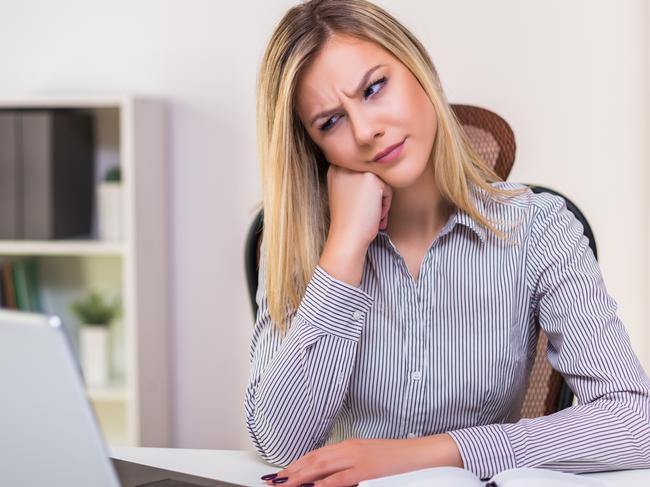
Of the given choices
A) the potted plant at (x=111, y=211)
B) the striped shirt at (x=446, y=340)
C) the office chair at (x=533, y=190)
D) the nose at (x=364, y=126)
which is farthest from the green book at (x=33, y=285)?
the nose at (x=364, y=126)

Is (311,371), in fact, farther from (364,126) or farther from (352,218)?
(364,126)

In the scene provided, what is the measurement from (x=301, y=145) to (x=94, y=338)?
1.59 metres

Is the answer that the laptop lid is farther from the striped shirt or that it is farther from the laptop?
the striped shirt

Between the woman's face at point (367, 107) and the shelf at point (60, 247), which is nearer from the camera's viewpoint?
the woman's face at point (367, 107)

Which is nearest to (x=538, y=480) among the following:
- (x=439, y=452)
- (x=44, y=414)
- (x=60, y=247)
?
(x=439, y=452)

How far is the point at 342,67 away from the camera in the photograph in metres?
1.25

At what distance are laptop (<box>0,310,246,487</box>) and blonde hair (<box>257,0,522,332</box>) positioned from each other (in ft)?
2.27

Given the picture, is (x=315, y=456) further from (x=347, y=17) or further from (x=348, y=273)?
(x=347, y=17)

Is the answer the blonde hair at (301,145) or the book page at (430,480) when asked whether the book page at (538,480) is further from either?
the blonde hair at (301,145)

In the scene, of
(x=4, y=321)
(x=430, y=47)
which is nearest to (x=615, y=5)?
(x=430, y=47)

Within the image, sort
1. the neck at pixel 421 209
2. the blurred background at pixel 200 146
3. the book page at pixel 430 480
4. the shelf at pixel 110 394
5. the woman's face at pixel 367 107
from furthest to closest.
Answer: the shelf at pixel 110 394 → the blurred background at pixel 200 146 → the neck at pixel 421 209 → the woman's face at pixel 367 107 → the book page at pixel 430 480

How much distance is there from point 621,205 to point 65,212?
1.66 metres

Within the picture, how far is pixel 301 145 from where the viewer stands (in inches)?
54.3

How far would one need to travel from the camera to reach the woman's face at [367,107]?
4.10ft
